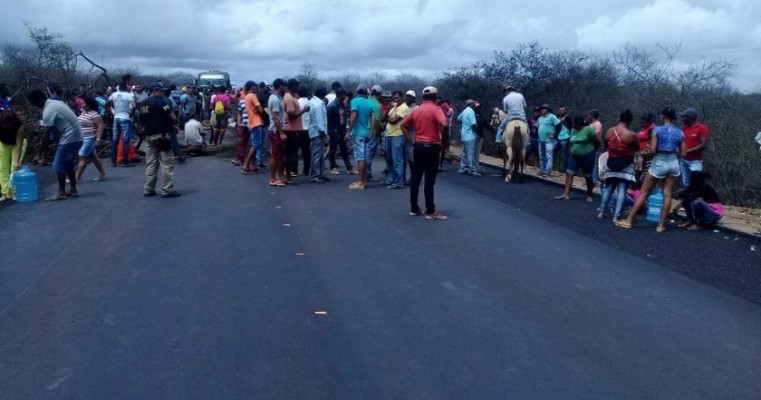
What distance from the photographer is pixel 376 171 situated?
1501 centimetres

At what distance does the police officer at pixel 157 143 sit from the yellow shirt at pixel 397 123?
369 centimetres

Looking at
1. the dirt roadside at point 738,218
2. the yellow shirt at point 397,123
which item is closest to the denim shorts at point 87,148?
the yellow shirt at point 397,123

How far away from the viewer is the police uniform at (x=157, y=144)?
10992mm

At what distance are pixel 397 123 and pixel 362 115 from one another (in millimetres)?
999

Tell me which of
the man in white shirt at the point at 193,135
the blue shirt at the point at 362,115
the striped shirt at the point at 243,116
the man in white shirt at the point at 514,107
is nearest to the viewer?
the blue shirt at the point at 362,115

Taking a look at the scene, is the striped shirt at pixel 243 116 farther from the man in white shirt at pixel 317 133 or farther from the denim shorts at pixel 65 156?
the denim shorts at pixel 65 156

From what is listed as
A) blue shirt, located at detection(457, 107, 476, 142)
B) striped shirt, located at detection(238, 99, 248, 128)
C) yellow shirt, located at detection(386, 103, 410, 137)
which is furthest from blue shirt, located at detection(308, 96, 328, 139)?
blue shirt, located at detection(457, 107, 476, 142)

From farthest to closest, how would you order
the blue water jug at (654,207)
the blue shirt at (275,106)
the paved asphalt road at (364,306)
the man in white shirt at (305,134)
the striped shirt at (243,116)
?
the striped shirt at (243,116) < the man in white shirt at (305,134) < the blue shirt at (275,106) < the blue water jug at (654,207) < the paved asphalt road at (364,306)

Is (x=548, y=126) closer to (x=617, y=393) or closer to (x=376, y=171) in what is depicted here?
(x=376, y=171)

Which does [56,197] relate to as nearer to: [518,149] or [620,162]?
[518,149]

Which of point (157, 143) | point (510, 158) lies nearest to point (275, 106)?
point (157, 143)

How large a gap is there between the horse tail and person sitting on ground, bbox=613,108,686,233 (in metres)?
4.13

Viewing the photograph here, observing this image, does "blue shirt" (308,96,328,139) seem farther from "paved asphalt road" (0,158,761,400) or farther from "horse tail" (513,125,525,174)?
"horse tail" (513,125,525,174)

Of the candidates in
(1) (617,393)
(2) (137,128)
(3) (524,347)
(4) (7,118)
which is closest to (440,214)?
(3) (524,347)
